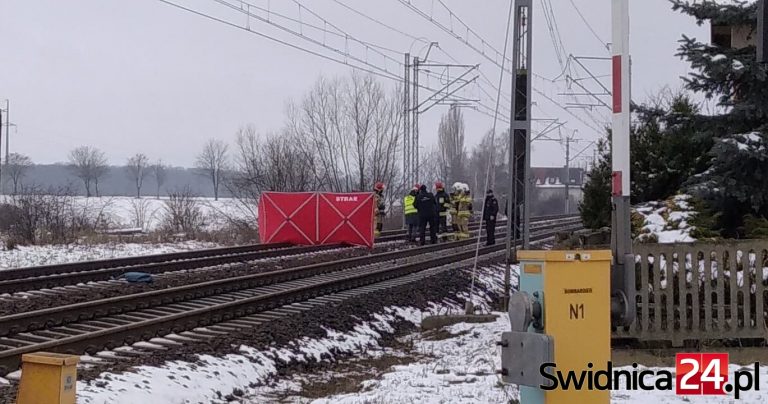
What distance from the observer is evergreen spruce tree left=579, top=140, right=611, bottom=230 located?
17.8 meters

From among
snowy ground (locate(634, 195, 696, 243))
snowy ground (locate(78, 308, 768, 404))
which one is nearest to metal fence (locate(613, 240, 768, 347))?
snowy ground (locate(78, 308, 768, 404))

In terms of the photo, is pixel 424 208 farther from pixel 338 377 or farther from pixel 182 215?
pixel 338 377

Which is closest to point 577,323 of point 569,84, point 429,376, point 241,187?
point 429,376

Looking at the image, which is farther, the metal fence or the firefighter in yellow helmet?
the firefighter in yellow helmet

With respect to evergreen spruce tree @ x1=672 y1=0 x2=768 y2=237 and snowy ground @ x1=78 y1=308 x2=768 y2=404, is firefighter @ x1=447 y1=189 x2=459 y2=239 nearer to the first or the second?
evergreen spruce tree @ x1=672 y1=0 x2=768 y2=237

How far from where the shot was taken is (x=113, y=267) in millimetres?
18734

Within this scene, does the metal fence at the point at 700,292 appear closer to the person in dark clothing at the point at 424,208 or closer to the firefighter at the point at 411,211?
the person in dark clothing at the point at 424,208

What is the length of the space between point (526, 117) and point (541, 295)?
9.55 m

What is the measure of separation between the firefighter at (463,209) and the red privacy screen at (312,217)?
346cm

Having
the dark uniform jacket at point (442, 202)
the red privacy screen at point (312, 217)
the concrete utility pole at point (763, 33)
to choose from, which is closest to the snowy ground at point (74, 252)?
the red privacy screen at point (312, 217)

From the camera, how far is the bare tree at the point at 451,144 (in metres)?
72.7

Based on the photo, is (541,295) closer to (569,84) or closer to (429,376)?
(429,376)

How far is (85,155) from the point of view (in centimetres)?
11612

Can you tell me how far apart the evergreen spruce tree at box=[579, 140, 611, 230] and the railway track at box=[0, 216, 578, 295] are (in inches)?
310
